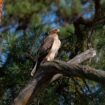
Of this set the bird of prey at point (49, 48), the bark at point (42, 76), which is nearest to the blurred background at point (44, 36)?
the bird of prey at point (49, 48)

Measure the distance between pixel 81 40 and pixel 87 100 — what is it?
715 millimetres

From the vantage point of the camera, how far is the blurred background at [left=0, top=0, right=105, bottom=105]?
4098mm

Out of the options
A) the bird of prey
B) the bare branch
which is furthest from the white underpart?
the bare branch

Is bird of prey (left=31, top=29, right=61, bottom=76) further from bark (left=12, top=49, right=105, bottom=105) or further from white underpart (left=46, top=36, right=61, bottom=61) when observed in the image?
bark (left=12, top=49, right=105, bottom=105)

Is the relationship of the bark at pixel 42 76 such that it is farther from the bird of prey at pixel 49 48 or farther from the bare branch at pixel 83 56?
the bird of prey at pixel 49 48

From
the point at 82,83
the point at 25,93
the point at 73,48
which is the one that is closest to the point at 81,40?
the point at 73,48

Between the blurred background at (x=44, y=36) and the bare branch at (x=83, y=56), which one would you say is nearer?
the bare branch at (x=83, y=56)

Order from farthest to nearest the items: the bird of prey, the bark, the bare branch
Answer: the bird of prey → the bare branch → the bark

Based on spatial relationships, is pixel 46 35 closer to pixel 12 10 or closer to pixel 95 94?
pixel 12 10

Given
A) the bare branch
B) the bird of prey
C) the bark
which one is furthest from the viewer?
the bird of prey

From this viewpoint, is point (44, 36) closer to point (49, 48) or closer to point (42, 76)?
point (49, 48)

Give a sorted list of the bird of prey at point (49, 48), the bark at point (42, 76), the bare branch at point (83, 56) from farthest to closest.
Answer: the bird of prey at point (49, 48) → the bare branch at point (83, 56) → the bark at point (42, 76)

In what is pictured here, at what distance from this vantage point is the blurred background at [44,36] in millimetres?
4098

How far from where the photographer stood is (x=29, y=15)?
4.38m
